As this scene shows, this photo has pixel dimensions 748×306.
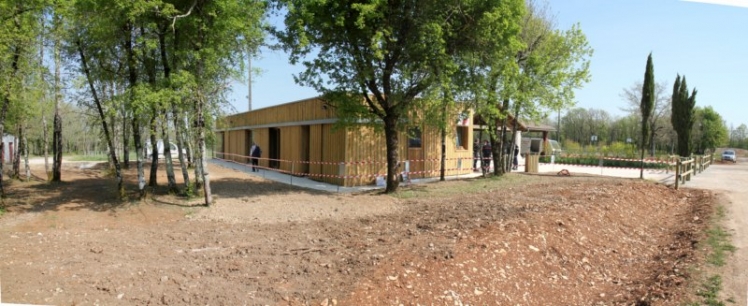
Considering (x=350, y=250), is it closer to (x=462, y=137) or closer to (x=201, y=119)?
(x=201, y=119)

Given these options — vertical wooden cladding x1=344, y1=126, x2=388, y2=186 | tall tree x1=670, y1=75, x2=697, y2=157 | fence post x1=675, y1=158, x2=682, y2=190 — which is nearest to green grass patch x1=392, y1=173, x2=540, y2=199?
vertical wooden cladding x1=344, y1=126, x2=388, y2=186

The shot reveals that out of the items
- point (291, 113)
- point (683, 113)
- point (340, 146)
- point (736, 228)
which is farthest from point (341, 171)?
point (683, 113)

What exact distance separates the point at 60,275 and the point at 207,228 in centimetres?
310

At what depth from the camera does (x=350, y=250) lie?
6.43 m

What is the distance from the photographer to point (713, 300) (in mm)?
5230

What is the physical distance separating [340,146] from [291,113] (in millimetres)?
4625

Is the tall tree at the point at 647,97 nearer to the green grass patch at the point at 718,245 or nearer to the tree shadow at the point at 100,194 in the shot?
the green grass patch at the point at 718,245

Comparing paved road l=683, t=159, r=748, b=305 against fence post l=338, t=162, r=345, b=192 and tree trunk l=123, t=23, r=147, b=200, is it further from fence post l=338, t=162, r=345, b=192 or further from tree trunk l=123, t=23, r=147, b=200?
tree trunk l=123, t=23, r=147, b=200

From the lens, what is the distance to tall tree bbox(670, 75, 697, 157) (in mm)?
29672

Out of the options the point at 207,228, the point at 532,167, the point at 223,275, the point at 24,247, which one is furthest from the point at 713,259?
the point at 532,167

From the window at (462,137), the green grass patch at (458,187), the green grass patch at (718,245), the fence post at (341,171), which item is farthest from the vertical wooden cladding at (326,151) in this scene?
the green grass patch at (718,245)

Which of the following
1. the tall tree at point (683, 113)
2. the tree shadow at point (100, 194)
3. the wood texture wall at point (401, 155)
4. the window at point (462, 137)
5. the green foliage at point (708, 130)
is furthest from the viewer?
the green foliage at point (708, 130)

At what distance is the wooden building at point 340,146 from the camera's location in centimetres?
1522

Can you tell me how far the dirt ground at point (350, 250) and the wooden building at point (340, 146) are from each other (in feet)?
12.3
